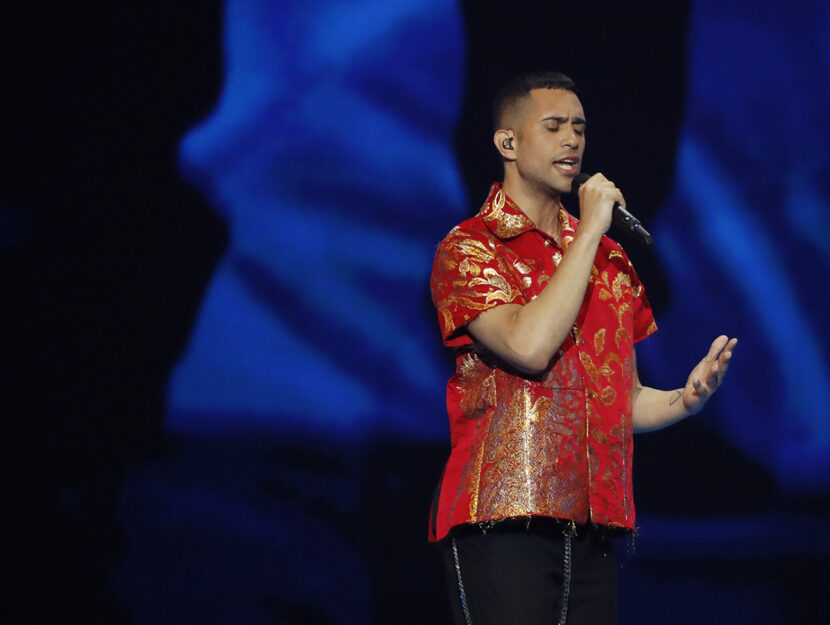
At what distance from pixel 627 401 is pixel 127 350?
1487 mm

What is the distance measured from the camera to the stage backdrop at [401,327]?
8.84 feet

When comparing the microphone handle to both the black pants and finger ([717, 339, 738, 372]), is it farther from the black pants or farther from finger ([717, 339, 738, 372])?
the black pants

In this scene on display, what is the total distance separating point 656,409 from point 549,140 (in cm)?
53

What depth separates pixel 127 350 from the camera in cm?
275

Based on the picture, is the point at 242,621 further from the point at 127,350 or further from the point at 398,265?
the point at 398,265

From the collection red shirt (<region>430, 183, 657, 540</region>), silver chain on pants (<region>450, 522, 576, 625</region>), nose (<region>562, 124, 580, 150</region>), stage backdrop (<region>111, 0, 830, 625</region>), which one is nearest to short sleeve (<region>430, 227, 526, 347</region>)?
red shirt (<region>430, 183, 657, 540</region>)

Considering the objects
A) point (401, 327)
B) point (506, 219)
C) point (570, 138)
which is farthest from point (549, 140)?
point (401, 327)

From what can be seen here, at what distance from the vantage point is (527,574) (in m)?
1.62

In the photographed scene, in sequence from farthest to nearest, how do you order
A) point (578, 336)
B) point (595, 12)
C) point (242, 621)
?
point (595, 12), point (242, 621), point (578, 336)

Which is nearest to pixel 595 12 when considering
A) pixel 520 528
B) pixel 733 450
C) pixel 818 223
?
pixel 818 223

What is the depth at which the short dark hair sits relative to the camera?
192cm

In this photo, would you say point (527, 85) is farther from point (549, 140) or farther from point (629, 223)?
point (629, 223)

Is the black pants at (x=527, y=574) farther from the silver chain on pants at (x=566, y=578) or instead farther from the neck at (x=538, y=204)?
the neck at (x=538, y=204)

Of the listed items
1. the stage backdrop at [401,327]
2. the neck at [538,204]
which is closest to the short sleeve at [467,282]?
the neck at [538,204]
